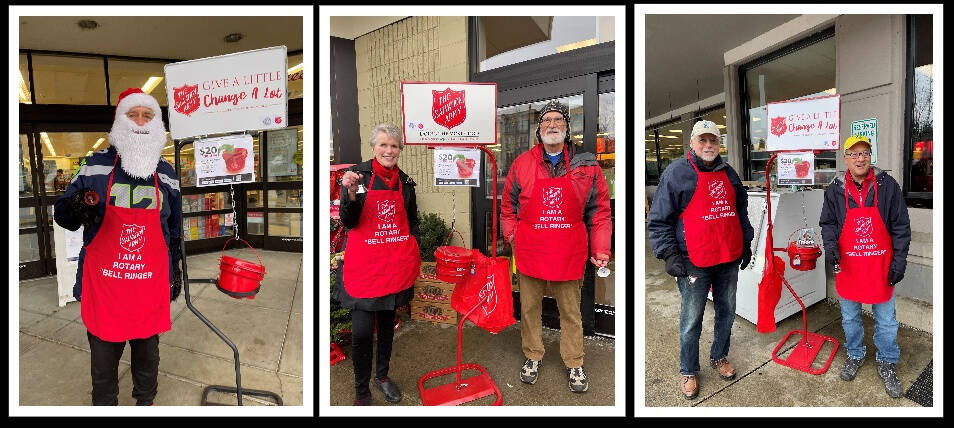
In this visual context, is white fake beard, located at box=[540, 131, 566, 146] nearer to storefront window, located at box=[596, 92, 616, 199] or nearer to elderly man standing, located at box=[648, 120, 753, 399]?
elderly man standing, located at box=[648, 120, 753, 399]

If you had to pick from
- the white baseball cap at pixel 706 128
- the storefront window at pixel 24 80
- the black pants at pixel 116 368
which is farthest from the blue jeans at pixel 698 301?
the storefront window at pixel 24 80

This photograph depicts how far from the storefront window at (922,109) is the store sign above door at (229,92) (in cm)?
492

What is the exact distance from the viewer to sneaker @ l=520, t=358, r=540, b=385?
2742mm

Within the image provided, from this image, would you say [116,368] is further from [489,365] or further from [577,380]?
[577,380]

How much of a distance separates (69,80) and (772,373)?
826 centimetres

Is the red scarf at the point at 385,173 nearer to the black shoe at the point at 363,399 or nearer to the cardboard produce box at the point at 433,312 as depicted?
the black shoe at the point at 363,399

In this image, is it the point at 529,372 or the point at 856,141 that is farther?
the point at 529,372

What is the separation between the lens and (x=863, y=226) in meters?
2.58

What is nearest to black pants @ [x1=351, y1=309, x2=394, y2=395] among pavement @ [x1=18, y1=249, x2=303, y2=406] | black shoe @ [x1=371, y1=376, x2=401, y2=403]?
black shoe @ [x1=371, y1=376, x2=401, y2=403]

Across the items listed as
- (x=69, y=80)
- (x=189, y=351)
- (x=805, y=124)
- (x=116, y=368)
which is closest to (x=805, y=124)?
(x=805, y=124)

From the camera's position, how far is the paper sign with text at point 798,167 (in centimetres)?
324

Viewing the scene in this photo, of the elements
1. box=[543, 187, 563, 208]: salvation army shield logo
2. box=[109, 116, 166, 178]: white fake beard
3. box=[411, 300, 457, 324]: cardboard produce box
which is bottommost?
box=[411, 300, 457, 324]: cardboard produce box

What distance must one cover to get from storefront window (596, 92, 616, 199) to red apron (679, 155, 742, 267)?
0.88 m
